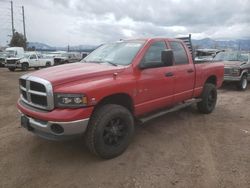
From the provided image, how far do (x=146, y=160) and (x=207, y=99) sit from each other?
321 centimetres

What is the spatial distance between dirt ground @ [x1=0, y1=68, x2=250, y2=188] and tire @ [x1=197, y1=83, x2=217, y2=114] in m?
0.80

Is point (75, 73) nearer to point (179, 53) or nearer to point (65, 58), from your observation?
point (179, 53)

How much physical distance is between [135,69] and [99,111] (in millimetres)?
1027

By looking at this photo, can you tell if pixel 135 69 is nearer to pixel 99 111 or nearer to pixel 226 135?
pixel 99 111

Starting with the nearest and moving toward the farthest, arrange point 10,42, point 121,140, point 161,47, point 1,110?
point 121,140 → point 161,47 → point 1,110 → point 10,42

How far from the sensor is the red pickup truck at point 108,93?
11.9 ft

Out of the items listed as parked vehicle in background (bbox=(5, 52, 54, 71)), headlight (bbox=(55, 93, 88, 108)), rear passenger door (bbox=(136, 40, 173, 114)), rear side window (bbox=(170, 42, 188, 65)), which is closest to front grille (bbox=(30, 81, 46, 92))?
headlight (bbox=(55, 93, 88, 108))

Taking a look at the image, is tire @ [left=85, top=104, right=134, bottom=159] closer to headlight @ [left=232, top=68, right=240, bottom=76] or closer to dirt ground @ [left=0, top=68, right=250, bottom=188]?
dirt ground @ [left=0, top=68, right=250, bottom=188]

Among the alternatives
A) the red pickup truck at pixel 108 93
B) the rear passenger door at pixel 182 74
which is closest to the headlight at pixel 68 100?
the red pickup truck at pixel 108 93

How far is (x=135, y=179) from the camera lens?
3.58 m

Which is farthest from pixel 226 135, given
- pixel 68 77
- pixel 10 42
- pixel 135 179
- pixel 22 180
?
pixel 10 42

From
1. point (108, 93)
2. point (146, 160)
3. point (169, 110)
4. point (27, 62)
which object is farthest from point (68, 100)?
point (27, 62)

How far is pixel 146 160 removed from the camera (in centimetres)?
413

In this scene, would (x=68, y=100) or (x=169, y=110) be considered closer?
(x=68, y=100)
